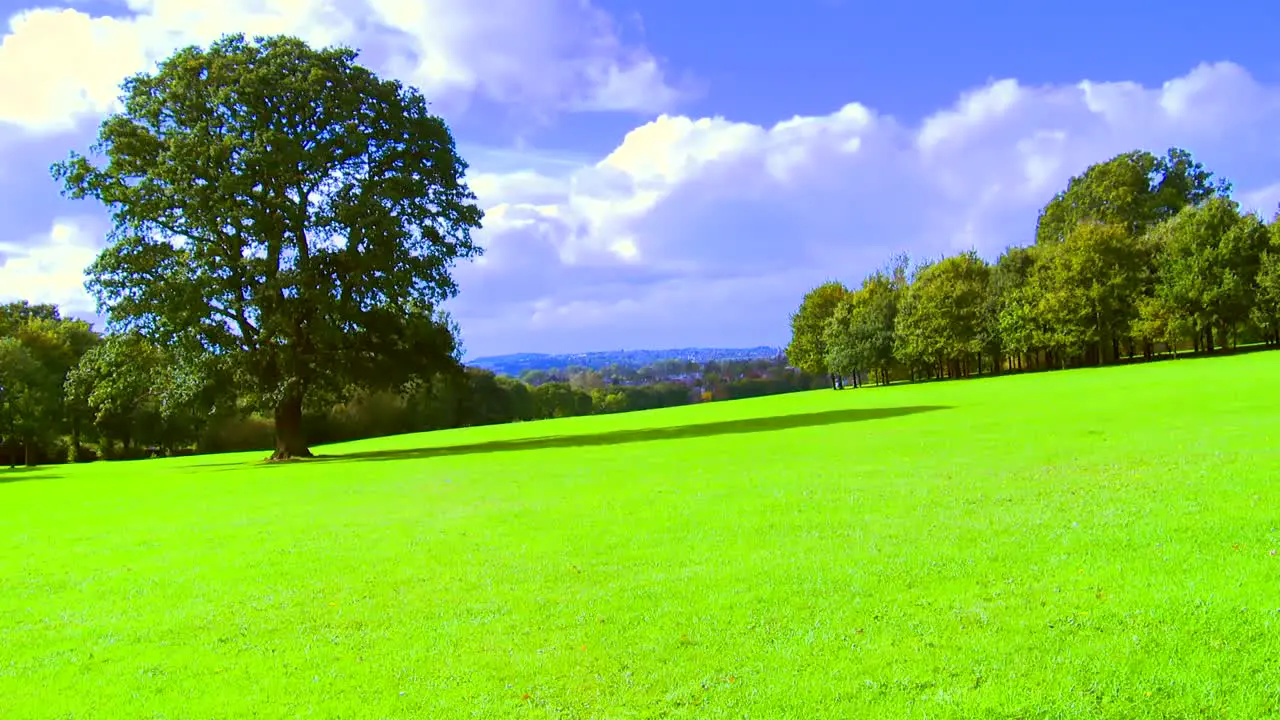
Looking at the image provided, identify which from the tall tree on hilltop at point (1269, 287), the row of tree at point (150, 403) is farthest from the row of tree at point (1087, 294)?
the row of tree at point (150, 403)

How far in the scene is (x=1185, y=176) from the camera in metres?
97.4

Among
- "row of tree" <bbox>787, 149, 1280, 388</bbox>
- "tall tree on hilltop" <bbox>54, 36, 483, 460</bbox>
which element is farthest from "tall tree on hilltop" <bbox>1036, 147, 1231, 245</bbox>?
"tall tree on hilltop" <bbox>54, 36, 483, 460</bbox>

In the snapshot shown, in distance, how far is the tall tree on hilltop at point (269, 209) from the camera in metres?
35.1

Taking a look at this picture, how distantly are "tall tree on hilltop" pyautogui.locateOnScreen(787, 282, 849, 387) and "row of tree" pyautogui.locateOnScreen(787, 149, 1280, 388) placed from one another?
0.18 meters

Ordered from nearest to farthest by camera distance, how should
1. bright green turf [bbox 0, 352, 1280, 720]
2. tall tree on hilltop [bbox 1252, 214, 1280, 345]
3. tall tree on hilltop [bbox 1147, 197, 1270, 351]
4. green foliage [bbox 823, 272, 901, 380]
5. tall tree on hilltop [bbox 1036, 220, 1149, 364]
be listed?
bright green turf [bbox 0, 352, 1280, 720] < tall tree on hilltop [bbox 1252, 214, 1280, 345] < tall tree on hilltop [bbox 1147, 197, 1270, 351] < tall tree on hilltop [bbox 1036, 220, 1149, 364] < green foliage [bbox 823, 272, 901, 380]

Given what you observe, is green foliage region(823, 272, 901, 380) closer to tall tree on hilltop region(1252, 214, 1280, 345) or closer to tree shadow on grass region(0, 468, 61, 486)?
tall tree on hilltop region(1252, 214, 1280, 345)

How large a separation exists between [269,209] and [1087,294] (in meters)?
70.5

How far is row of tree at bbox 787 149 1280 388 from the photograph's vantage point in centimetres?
7119

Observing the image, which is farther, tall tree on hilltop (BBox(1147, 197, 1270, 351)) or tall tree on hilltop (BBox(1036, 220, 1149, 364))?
tall tree on hilltop (BBox(1036, 220, 1149, 364))

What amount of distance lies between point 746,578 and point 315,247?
33.2m

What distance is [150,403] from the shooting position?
4078 centimetres

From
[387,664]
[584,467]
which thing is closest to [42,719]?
[387,664]

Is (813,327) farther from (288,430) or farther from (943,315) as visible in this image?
(288,430)

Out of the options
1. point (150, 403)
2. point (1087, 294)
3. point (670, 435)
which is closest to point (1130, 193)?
point (1087, 294)
